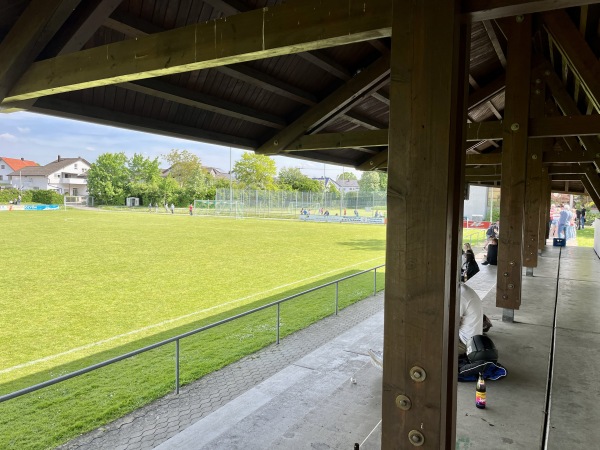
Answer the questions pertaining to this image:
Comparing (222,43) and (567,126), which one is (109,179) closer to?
(567,126)

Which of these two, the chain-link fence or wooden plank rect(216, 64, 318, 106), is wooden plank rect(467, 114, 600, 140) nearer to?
wooden plank rect(216, 64, 318, 106)

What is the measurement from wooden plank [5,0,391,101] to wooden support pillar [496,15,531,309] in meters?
5.15

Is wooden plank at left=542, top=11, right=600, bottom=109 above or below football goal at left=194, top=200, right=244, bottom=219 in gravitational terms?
above

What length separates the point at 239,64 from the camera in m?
4.42

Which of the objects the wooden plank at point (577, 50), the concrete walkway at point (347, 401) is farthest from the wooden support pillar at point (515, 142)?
the concrete walkway at point (347, 401)

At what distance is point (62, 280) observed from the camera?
14.2 metres

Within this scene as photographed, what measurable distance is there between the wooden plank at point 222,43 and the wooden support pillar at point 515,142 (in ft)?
16.9

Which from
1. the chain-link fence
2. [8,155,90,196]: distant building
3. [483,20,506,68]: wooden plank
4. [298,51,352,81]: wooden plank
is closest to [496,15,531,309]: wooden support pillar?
[483,20,506,68]: wooden plank

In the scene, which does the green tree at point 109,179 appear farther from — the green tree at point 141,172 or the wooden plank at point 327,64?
the wooden plank at point 327,64

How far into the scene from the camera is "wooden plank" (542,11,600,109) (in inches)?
198

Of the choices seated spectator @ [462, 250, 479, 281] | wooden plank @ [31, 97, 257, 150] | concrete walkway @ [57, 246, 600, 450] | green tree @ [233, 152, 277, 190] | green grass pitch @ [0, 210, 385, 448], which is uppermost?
green tree @ [233, 152, 277, 190]

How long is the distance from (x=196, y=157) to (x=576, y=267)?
2680 inches

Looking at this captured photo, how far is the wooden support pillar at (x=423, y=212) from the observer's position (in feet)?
6.31

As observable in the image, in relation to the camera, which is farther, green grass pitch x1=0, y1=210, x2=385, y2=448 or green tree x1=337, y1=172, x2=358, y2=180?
green tree x1=337, y1=172, x2=358, y2=180
